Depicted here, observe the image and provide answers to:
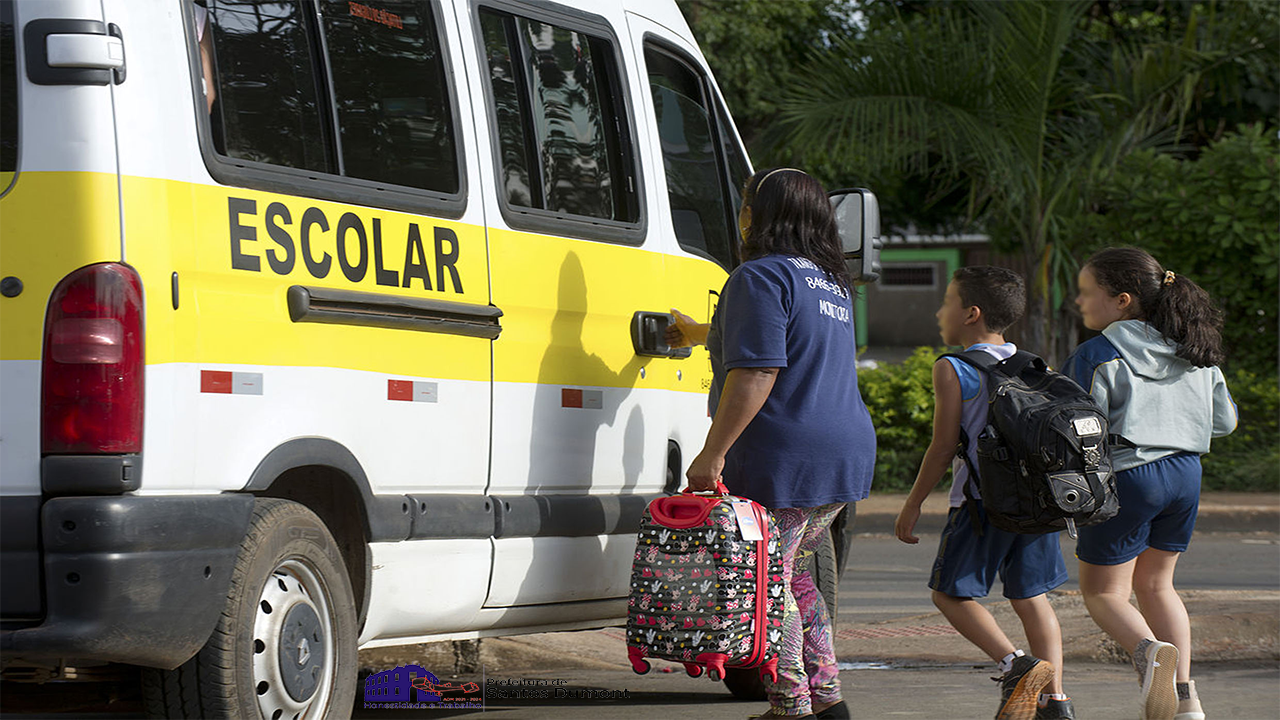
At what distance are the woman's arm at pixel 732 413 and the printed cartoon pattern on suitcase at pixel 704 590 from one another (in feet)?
0.25

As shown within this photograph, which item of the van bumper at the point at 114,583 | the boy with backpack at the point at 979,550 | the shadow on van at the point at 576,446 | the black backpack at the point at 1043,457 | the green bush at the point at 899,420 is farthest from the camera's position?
the green bush at the point at 899,420

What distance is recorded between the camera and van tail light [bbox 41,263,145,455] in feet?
11.2

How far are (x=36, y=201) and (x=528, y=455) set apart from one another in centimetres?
179

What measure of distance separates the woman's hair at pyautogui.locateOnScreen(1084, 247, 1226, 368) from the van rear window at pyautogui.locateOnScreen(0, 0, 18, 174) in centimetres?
325

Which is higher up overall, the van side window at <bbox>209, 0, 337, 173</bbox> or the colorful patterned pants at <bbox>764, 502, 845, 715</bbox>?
the van side window at <bbox>209, 0, 337, 173</bbox>

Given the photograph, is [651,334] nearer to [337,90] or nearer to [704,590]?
[704,590]

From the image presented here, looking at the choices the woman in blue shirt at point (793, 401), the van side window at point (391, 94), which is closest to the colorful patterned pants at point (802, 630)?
the woman in blue shirt at point (793, 401)

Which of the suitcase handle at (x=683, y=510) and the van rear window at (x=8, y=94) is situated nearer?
the van rear window at (x=8, y=94)

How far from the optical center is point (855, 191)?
562cm

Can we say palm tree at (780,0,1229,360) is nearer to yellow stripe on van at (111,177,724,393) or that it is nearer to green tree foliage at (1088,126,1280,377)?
green tree foliage at (1088,126,1280,377)

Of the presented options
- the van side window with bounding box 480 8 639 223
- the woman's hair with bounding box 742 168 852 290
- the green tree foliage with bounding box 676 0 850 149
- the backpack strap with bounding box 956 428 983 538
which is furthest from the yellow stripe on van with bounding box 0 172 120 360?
the green tree foliage with bounding box 676 0 850 149

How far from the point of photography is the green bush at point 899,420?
13.2m

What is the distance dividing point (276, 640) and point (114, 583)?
572 millimetres

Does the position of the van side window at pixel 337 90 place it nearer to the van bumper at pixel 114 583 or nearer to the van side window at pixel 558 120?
the van side window at pixel 558 120
